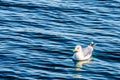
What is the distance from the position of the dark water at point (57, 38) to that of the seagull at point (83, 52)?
382 mm

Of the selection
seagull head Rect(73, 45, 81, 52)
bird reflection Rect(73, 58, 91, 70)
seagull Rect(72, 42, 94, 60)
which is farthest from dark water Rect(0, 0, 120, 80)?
seagull head Rect(73, 45, 81, 52)

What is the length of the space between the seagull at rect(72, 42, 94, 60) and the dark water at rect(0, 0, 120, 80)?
1.25 ft

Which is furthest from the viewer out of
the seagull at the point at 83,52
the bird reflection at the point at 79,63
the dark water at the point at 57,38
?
the seagull at the point at 83,52

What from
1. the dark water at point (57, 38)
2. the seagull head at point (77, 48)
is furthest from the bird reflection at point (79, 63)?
the seagull head at point (77, 48)

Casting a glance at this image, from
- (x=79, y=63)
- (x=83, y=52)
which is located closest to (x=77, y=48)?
(x=83, y=52)

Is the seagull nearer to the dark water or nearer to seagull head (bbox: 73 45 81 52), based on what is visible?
seagull head (bbox: 73 45 81 52)

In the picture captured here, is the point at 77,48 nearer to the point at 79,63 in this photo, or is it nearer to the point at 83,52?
the point at 83,52

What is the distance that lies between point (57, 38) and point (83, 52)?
11.3 ft

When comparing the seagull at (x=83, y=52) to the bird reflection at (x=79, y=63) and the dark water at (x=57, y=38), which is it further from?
the dark water at (x=57, y=38)

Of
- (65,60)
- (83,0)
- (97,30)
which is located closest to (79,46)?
(65,60)

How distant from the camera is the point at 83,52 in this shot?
33.8 m

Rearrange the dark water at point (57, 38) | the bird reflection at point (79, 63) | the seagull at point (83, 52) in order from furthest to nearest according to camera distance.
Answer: the seagull at point (83, 52) → the bird reflection at point (79, 63) → the dark water at point (57, 38)

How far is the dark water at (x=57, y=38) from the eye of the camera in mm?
30891

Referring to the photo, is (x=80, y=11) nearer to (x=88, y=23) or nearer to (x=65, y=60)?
(x=88, y=23)
